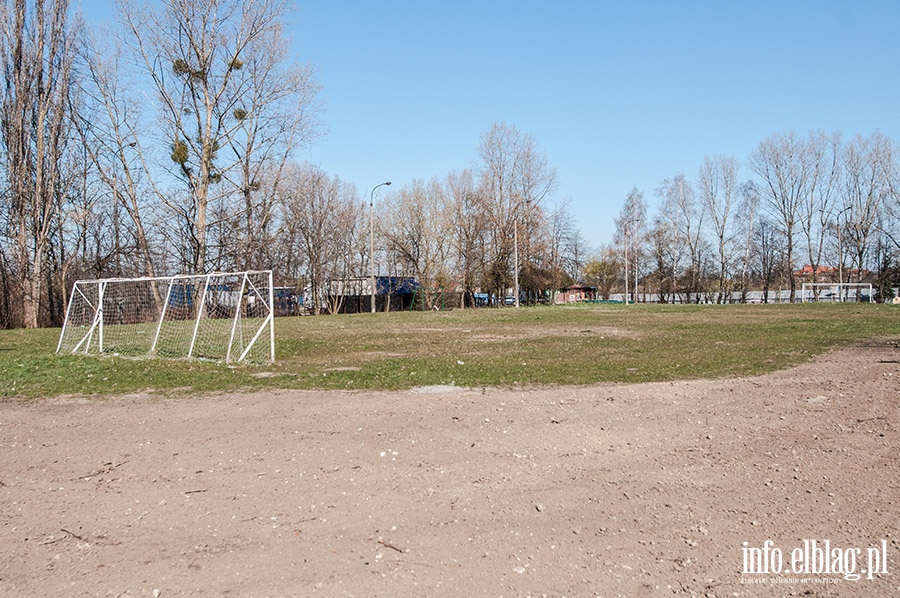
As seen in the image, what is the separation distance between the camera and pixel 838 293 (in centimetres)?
6525

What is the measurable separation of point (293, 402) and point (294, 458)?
2.59m

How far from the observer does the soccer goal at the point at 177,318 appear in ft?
44.7

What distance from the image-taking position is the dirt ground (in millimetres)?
3303

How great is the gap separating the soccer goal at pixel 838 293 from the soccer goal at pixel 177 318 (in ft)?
205

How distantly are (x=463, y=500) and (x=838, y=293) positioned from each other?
7419cm

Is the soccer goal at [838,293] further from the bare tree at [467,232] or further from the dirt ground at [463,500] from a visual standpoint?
the dirt ground at [463,500]

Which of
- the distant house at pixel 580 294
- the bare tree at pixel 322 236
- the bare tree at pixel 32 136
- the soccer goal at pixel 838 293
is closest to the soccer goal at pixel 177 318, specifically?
the bare tree at pixel 32 136

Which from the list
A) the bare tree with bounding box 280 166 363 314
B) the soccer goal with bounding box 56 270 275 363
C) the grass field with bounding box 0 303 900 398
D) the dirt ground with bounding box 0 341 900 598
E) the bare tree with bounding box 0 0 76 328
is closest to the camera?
the dirt ground with bounding box 0 341 900 598

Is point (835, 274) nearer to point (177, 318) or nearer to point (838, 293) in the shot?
point (838, 293)

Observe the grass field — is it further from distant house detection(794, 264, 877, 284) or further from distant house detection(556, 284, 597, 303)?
distant house detection(556, 284, 597, 303)

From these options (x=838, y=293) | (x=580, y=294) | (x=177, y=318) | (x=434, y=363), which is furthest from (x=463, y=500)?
(x=580, y=294)

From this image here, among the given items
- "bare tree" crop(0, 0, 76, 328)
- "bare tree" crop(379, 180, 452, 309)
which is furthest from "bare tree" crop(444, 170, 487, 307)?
"bare tree" crop(0, 0, 76, 328)

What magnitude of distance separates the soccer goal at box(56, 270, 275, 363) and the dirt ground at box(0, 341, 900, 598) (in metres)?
6.41

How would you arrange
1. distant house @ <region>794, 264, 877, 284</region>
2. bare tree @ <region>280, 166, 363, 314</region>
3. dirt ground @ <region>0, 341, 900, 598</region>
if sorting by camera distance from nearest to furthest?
dirt ground @ <region>0, 341, 900, 598</region>, bare tree @ <region>280, 166, 363, 314</region>, distant house @ <region>794, 264, 877, 284</region>
